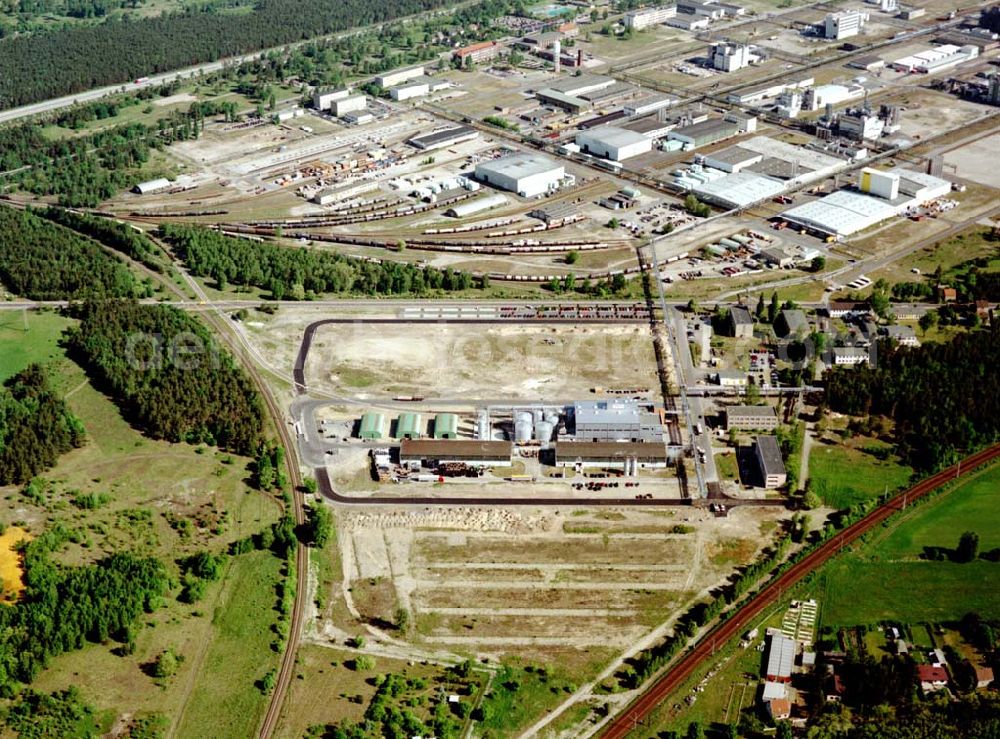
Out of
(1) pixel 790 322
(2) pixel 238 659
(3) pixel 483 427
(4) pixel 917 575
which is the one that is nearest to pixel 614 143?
(1) pixel 790 322

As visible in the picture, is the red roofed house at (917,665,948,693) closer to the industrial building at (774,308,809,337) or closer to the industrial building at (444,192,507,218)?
the industrial building at (774,308,809,337)

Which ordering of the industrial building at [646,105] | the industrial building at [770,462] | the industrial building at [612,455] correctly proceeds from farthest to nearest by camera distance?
the industrial building at [646,105]
the industrial building at [612,455]
the industrial building at [770,462]

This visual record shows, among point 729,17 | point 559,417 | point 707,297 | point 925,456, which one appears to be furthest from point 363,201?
point 729,17

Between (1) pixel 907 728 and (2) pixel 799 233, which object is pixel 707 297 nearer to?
(2) pixel 799 233

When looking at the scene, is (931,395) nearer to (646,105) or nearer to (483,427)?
(483,427)

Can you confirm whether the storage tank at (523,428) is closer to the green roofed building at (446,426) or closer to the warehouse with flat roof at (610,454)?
the warehouse with flat roof at (610,454)

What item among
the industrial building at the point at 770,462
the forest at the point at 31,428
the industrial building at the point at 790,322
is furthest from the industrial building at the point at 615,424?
the forest at the point at 31,428

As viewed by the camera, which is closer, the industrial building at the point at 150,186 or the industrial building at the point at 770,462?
the industrial building at the point at 770,462
